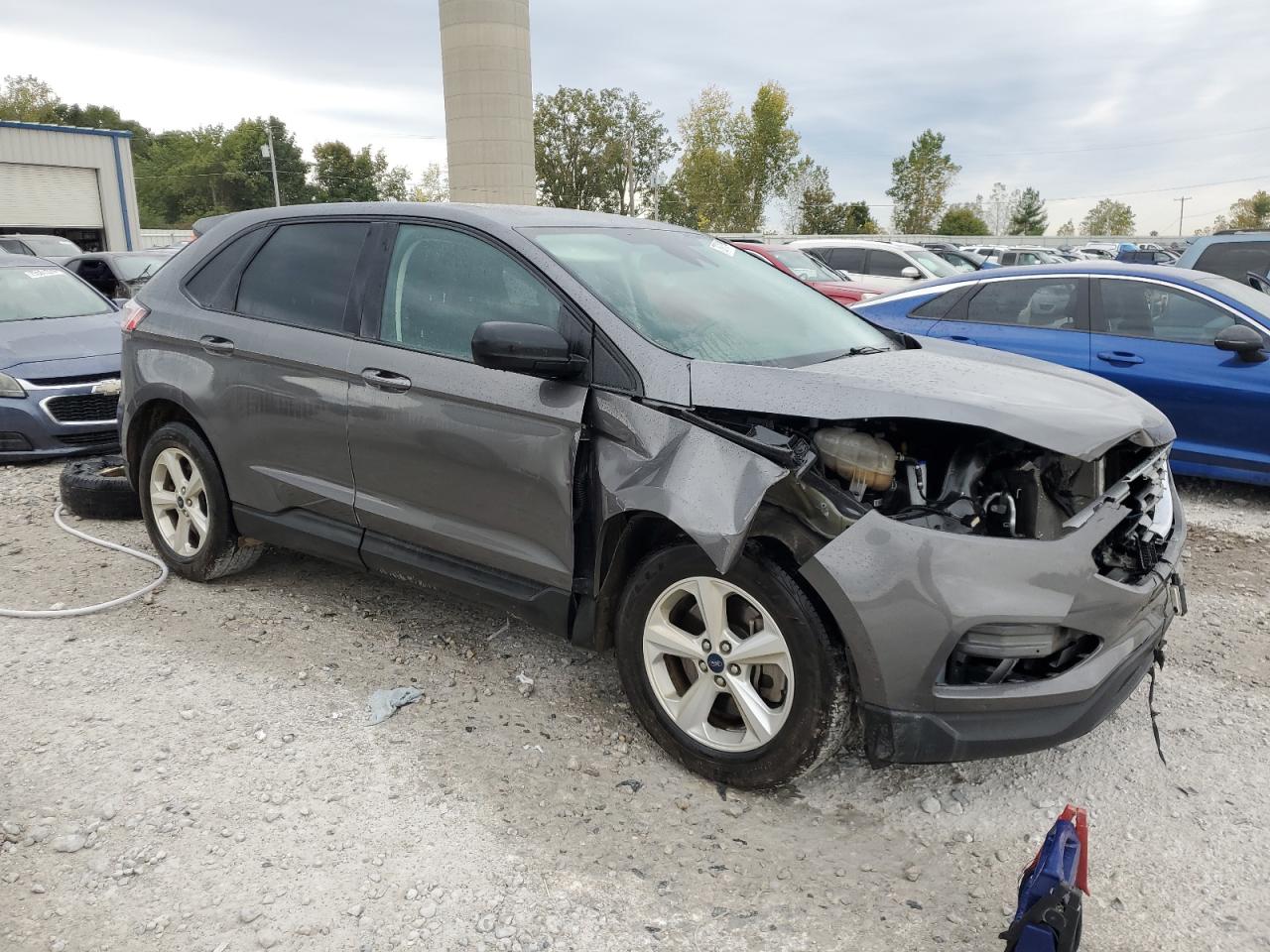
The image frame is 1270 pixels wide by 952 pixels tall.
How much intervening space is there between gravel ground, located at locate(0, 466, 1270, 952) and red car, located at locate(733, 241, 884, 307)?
27.2 ft

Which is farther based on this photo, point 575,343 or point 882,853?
point 575,343

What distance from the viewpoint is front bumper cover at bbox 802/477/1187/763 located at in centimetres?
257

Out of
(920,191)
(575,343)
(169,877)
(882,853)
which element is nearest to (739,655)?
(882,853)

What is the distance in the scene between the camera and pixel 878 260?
53.1 ft

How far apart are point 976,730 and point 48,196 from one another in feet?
130

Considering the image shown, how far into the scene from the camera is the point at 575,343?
125 inches

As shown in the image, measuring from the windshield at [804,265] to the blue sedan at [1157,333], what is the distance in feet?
21.5

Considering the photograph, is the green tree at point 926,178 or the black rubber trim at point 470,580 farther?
the green tree at point 926,178

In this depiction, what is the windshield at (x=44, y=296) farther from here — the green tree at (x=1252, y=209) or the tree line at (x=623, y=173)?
the green tree at (x=1252, y=209)

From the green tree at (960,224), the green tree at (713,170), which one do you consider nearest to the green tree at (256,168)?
the green tree at (713,170)

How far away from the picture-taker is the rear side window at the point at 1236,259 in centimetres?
930

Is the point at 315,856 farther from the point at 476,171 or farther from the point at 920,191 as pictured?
the point at 920,191

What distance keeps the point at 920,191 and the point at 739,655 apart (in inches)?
2594

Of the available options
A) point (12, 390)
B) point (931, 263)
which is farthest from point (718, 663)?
point (931, 263)
